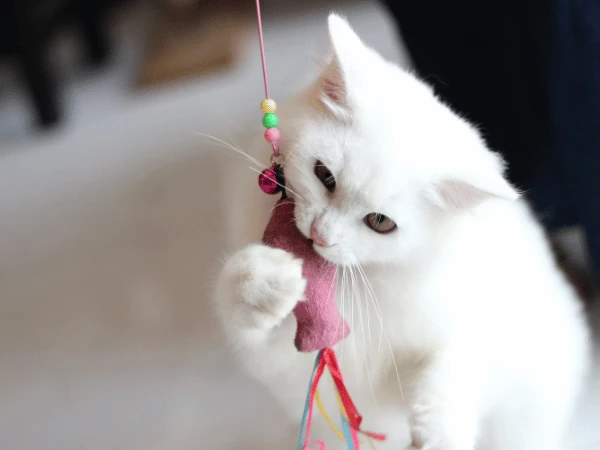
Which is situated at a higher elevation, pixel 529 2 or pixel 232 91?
pixel 529 2

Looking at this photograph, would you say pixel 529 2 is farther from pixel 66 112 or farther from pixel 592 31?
pixel 66 112

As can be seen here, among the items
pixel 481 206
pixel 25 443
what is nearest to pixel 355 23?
pixel 481 206

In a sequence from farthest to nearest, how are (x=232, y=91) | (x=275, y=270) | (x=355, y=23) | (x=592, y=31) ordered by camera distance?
(x=355, y=23), (x=232, y=91), (x=592, y=31), (x=275, y=270)

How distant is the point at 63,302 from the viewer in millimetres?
1384

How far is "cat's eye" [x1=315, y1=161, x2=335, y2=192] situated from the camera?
657mm

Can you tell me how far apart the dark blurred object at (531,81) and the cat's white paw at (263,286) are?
0.61m

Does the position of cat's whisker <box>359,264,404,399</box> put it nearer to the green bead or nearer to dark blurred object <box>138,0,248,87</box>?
the green bead

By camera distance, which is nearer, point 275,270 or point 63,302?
point 275,270

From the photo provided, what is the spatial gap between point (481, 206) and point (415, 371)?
26 cm

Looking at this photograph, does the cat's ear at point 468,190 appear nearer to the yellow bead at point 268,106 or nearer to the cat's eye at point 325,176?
the cat's eye at point 325,176

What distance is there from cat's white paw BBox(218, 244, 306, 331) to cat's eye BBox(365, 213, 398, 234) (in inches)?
3.8

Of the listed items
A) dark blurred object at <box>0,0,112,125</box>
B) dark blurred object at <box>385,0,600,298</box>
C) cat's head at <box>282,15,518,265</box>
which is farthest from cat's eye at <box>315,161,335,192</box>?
dark blurred object at <box>0,0,112,125</box>

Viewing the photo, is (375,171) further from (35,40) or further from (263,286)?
(35,40)

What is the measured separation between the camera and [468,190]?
64 cm
